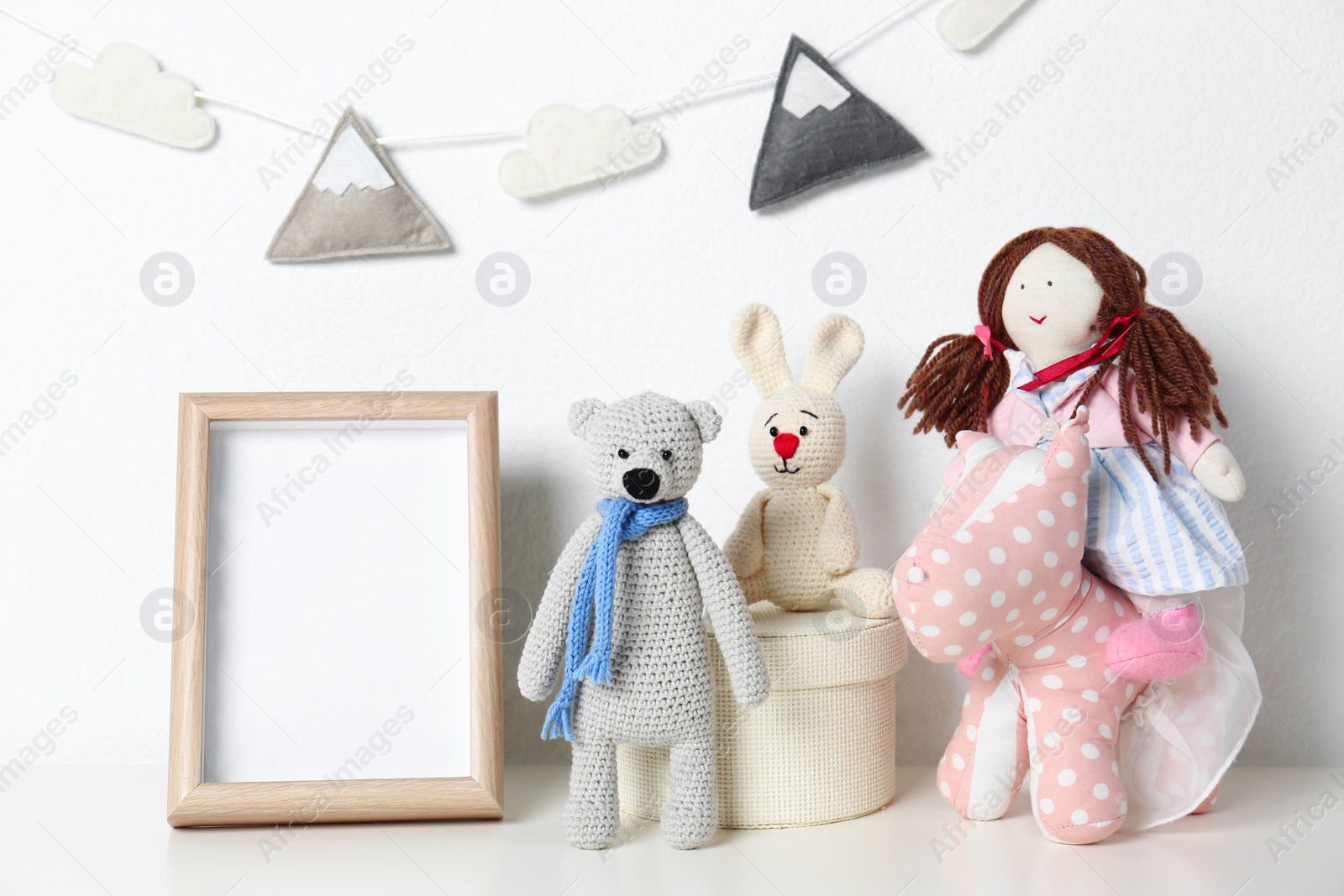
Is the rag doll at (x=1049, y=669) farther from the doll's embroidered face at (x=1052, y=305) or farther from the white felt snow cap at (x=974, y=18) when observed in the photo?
the white felt snow cap at (x=974, y=18)

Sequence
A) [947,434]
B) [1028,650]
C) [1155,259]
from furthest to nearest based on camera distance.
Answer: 1. [1155,259]
2. [947,434]
3. [1028,650]

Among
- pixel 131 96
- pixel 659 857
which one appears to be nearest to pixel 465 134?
pixel 131 96

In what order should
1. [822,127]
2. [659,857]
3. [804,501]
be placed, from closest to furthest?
[659,857] < [804,501] < [822,127]

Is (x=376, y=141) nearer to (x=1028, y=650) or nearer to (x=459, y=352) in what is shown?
(x=459, y=352)

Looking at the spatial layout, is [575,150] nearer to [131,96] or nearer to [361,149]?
[361,149]

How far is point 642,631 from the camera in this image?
3.05ft

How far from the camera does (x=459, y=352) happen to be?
1.21m

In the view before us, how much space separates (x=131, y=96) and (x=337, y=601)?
640 millimetres

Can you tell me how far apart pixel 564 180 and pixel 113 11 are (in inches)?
22.0

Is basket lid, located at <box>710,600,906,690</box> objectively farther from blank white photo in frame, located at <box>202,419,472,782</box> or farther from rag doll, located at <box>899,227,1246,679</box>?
blank white photo in frame, located at <box>202,419,472,782</box>

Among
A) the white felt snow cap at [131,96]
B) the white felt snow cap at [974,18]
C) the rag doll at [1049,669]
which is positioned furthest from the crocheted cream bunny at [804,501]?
the white felt snow cap at [131,96]

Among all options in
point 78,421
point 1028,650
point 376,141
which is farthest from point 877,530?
point 78,421

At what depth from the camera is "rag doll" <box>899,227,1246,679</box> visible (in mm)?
925

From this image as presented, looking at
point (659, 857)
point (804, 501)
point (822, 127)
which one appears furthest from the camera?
point (822, 127)
